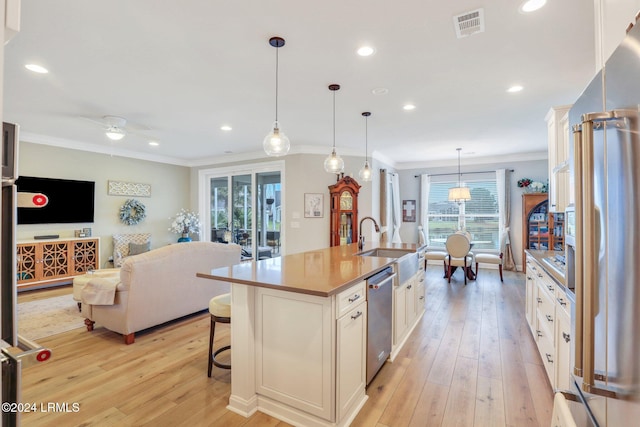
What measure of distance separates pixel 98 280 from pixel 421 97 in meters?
4.03

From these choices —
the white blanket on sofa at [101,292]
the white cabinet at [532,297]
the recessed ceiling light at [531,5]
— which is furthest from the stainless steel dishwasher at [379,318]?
the white blanket on sofa at [101,292]

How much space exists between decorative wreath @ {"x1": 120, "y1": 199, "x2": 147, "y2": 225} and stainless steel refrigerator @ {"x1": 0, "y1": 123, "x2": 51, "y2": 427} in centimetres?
644

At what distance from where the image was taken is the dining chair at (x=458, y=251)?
5.60 metres

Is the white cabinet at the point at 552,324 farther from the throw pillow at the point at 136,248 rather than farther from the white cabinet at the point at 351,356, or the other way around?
the throw pillow at the point at 136,248

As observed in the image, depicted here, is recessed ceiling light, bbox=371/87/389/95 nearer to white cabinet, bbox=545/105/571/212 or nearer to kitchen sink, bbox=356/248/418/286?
white cabinet, bbox=545/105/571/212

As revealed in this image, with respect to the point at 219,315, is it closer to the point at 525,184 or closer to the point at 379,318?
the point at 379,318

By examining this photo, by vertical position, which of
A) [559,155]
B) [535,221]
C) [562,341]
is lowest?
[562,341]

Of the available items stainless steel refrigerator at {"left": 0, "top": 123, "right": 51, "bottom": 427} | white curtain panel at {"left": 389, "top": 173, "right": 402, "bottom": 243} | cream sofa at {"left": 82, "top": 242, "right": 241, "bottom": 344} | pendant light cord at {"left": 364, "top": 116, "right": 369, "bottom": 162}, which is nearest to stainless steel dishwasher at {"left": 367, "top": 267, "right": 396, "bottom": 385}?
stainless steel refrigerator at {"left": 0, "top": 123, "right": 51, "bottom": 427}

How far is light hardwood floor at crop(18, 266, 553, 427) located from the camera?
1.99m

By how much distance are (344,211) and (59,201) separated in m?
5.11

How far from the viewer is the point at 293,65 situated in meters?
2.76

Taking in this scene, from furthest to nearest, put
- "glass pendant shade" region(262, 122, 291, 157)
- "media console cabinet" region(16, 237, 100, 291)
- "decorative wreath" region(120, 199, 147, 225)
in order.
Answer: "decorative wreath" region(120, 199, 147, 225)
"media console cabinet" region(16, 237, 100, 291)
"glass pendant shade" region(262, 122, 291, 157)

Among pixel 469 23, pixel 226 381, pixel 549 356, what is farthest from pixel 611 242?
pixel 226 381

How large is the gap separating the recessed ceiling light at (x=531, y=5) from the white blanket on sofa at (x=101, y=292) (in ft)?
13.5
